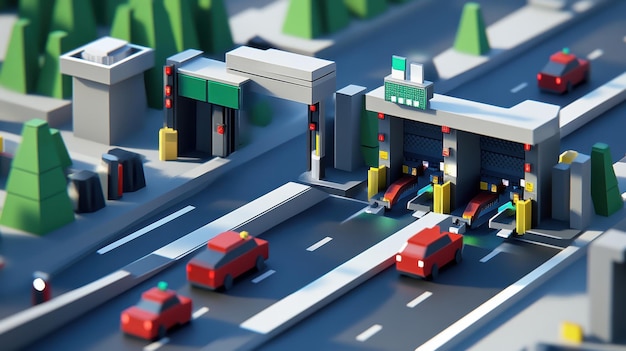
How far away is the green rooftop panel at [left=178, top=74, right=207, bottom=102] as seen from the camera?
1286 inches

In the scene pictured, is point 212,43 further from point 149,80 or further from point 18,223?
point 18,223

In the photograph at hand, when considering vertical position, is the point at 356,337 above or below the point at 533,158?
below

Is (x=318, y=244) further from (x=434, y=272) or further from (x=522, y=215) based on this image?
(x=522, y=215)

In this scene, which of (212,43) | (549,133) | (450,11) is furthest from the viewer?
(450,11)

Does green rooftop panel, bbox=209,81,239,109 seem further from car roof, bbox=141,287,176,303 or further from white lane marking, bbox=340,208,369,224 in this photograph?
car roof, bbox=141,287,176,303

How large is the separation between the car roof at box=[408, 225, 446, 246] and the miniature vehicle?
8.56 metres

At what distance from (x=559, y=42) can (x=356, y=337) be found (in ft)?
48.9

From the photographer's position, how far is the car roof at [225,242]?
28.1 metres

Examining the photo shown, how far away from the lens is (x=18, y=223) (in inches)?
1177

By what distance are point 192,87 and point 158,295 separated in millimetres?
7309

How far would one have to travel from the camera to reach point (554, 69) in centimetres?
3653

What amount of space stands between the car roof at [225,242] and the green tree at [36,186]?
328cm

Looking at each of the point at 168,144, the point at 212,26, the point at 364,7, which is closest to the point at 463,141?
the point at 168,144

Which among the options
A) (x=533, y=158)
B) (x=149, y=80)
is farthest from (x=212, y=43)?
(x=533, y=158)
